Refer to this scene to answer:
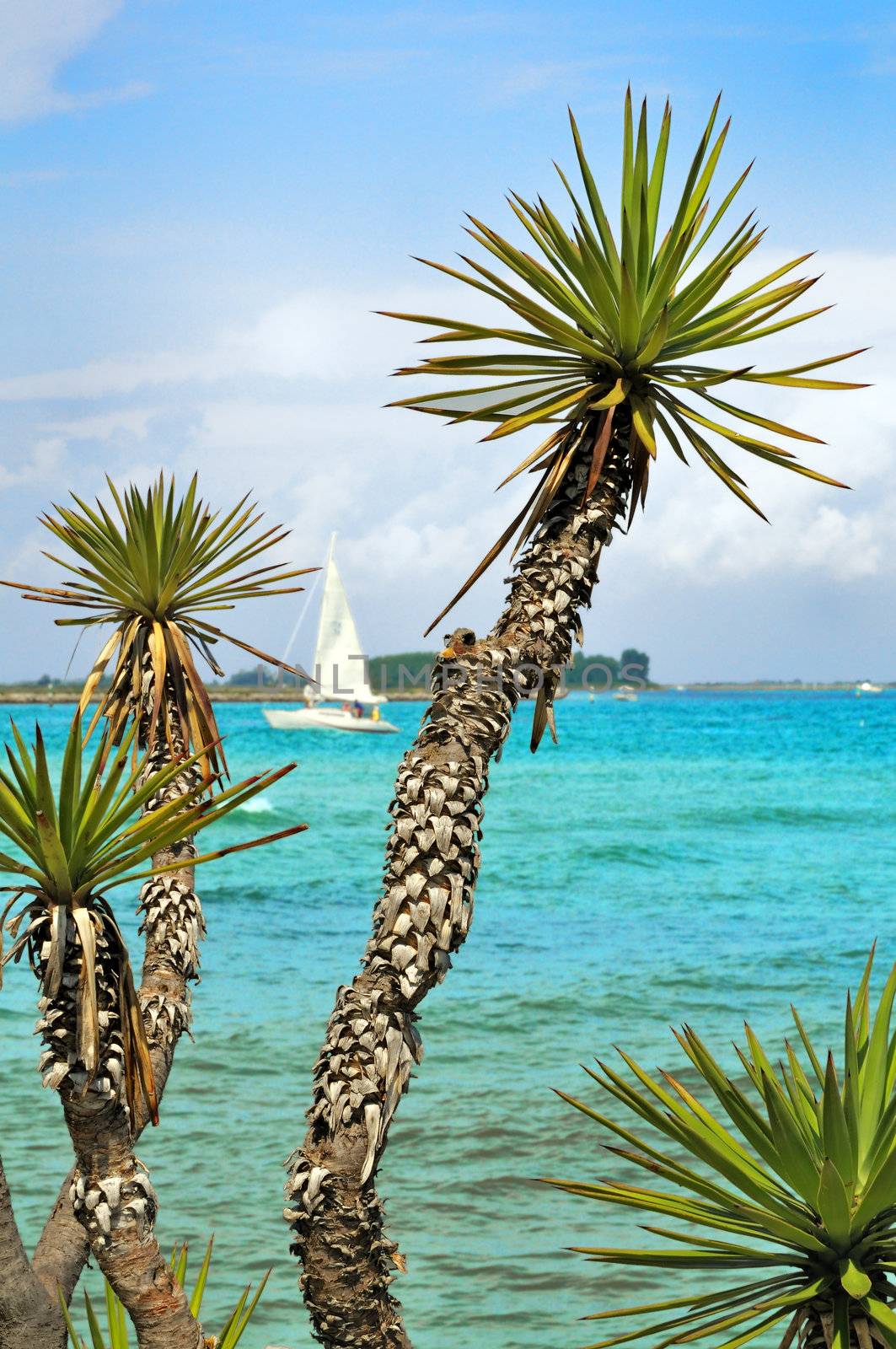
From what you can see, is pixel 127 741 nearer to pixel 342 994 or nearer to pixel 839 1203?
pixel 342 994

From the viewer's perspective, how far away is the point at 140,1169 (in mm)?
3988

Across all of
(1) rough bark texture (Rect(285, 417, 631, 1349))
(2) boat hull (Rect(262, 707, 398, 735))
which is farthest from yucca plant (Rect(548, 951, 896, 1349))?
(2) boat hull (Rect(262, 707, 398, 735))

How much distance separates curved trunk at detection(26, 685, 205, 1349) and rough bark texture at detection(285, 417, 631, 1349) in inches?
17.3

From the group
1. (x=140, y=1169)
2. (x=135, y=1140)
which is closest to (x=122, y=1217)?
(x=140, y=1169)

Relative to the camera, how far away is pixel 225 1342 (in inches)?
192

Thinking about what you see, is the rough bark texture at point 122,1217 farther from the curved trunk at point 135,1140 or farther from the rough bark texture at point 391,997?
the rough bark texture at point 391,997

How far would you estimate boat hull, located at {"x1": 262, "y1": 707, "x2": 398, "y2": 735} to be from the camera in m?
91.4

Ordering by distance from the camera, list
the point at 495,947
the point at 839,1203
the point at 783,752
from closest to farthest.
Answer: the point at 839,1203, the point at 495,947, the point at 783,752

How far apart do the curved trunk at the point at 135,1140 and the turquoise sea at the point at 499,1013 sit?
4113 millimetres

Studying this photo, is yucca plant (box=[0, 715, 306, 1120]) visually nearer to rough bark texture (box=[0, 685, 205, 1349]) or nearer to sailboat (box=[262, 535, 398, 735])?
rough bark texture (box=[0, 685, 205, 1349])

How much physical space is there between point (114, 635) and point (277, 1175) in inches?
260

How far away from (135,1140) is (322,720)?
8754 centimetres

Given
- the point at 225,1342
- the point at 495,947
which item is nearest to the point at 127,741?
the point at 225,1342

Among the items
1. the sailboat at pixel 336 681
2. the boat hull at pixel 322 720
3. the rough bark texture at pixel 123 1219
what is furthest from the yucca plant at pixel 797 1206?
the boat hull at pixel 322 720
